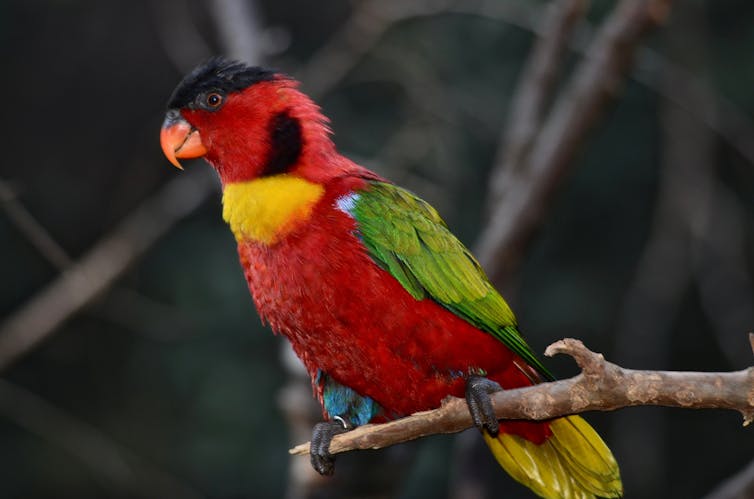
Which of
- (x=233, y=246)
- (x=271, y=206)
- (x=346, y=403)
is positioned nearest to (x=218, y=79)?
(x=271, y=206)

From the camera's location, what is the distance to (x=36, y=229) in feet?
8.89

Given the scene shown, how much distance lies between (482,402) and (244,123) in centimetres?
98

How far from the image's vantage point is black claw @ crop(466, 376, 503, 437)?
219 cm

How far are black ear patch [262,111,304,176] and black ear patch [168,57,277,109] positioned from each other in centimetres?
14

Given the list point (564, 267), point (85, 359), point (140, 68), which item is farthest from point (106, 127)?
point (564, 267)

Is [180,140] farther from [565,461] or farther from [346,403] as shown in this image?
[565,461]

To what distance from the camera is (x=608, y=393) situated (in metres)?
1.92

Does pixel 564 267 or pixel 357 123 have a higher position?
pixel 357 123

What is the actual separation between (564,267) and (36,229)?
190 inches

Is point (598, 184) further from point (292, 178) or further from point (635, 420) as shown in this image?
point (292, 178)

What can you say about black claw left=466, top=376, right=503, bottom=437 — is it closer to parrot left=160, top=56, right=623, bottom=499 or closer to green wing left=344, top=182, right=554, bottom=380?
parrot left=160, top=56, right=623, bottom=499

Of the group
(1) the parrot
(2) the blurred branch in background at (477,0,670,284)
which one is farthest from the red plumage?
(2) the blurred branch in background at (477,0,670,284)

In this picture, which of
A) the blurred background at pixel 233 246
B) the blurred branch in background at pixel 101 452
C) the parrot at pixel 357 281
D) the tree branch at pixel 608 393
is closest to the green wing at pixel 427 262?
the parrot at pixel 357 281

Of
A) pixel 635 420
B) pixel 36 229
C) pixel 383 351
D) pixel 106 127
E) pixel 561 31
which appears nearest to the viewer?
pixel 383 351
